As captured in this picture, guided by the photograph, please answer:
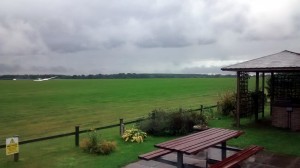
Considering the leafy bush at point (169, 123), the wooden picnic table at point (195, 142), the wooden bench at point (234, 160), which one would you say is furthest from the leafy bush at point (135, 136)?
the wooden bench at point (234, 160)

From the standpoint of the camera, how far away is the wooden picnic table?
618 centimetres

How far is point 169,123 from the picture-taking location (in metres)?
11.9

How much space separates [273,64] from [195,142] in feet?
21.6

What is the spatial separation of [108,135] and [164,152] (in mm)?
5654

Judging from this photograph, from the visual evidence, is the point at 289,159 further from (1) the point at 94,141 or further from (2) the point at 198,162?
(1) the point at 94,141

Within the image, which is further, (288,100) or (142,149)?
(288,100)

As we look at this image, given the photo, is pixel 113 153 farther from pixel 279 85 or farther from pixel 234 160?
pixel 279 85

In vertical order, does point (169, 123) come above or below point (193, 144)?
below

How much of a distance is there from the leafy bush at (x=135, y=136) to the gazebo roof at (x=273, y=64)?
4264 mm

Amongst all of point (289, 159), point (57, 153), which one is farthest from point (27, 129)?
point (289, 159)

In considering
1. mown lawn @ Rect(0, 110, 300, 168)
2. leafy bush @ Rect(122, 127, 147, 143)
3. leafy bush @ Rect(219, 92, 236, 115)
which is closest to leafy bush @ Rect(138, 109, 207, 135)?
mown lawn @ Rect(0, 110, 300, 168)

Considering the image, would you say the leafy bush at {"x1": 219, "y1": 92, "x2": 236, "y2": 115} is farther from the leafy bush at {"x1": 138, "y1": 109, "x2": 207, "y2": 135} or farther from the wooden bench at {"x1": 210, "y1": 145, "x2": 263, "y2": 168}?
the wooden bench at {"x1": 210, "y1": 145, "x2": 263, "y2": 168}

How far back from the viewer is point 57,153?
977 centimetres

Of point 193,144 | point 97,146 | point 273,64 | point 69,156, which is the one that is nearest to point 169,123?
point 97,146
